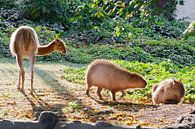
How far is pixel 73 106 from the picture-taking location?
8.27 meters

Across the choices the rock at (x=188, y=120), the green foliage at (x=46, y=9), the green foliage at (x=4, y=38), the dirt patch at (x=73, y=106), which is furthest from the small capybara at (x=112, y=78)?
the green foliage at (x=46, y=9)

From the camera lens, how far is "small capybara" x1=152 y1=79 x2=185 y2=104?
9102 millimetres

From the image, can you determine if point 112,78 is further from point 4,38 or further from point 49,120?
point 4,38

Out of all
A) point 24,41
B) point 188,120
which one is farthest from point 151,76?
point 188,120

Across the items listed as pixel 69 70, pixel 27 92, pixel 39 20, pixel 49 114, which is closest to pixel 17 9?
pixel 39 20

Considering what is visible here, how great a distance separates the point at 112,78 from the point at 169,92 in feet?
3.02

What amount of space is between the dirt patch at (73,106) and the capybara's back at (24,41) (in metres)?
0.68

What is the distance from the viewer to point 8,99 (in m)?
9.09

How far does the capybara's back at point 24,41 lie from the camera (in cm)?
997

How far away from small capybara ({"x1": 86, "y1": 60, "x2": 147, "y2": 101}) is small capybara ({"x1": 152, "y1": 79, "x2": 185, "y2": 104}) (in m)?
0.30

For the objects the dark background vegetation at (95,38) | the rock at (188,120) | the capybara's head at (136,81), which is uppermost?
the rock at (188,120)

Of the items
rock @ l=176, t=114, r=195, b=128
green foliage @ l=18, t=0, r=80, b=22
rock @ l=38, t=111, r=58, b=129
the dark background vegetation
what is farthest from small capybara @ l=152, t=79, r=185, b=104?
green foliage @ l=18, t=0, r=80, b=22

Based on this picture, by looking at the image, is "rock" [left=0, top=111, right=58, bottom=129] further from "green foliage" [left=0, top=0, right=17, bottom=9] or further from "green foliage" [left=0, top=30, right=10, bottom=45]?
"green foliage" [left=0, top=0, right=17, bottom=9]

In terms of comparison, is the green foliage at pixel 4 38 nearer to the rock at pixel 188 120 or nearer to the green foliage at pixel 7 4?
the green foliage at pixel 7 4
